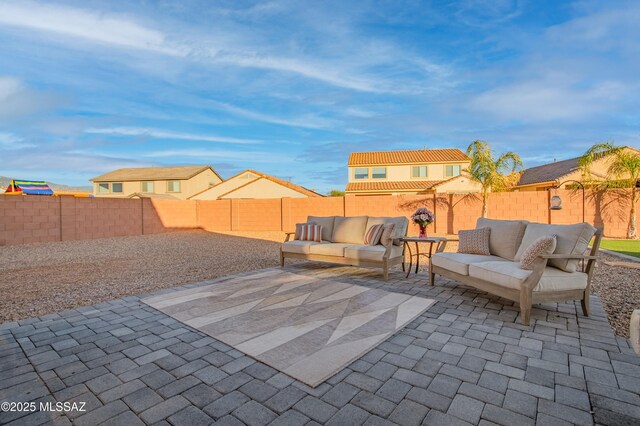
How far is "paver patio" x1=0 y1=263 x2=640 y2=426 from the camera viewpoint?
170cm

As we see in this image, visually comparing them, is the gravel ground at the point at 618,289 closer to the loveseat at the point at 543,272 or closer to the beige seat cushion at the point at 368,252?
the loveseat at the point at 543,272

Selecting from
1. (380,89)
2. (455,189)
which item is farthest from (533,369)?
(455,189)

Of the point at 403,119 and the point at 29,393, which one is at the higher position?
the point at 403,119

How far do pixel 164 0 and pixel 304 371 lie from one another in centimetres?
905

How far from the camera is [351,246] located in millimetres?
5547

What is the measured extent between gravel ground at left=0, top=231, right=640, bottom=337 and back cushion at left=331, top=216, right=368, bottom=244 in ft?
5.18

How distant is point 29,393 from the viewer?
1.94 m

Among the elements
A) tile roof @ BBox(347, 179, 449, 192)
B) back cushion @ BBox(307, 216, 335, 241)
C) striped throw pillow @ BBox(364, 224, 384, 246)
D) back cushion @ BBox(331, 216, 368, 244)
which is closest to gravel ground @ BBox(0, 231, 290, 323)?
back cushion @ BBox(307, 216, 335, 241)

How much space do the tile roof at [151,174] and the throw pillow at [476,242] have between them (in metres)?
28.4

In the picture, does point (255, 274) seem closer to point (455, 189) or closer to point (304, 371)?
point (304, 371)

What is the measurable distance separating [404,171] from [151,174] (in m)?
24.0

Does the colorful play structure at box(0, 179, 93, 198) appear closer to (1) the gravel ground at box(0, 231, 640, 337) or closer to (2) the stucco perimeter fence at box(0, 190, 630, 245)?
(2) the stucco perimeter fence at box(0, 190, 630, 245)

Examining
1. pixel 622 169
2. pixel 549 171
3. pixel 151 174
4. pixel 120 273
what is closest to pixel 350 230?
pixel 120 273

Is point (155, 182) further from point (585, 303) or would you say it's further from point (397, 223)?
point (585, 303)
